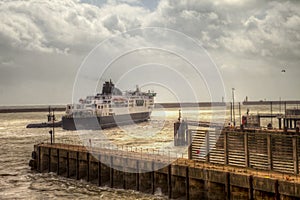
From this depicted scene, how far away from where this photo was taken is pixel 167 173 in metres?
27.2

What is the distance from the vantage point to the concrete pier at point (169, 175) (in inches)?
846

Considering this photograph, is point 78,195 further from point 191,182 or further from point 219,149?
point 219,149

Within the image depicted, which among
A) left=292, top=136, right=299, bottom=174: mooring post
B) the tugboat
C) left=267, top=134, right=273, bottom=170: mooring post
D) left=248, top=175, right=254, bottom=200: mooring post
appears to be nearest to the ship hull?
the tugboat

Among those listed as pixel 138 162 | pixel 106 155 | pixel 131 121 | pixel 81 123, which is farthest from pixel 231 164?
pixel 131 121

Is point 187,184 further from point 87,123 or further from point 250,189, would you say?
point 87,123

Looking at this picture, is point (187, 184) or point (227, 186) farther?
point (187, 184)

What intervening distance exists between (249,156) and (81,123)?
8178 cm

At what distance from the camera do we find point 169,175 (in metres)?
27.0

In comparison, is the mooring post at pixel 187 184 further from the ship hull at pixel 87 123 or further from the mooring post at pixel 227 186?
the ship hull at pixel 87 123

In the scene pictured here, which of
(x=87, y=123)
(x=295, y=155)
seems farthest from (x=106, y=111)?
(x=295, y=155)

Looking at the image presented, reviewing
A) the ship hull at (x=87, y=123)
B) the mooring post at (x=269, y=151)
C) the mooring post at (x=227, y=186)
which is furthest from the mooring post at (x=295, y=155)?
the ship hull at (x=87, y=123)

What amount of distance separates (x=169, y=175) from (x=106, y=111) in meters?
88.5

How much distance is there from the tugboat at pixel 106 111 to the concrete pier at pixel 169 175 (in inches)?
2525

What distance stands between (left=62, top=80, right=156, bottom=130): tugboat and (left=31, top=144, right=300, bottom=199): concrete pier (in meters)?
64.1
